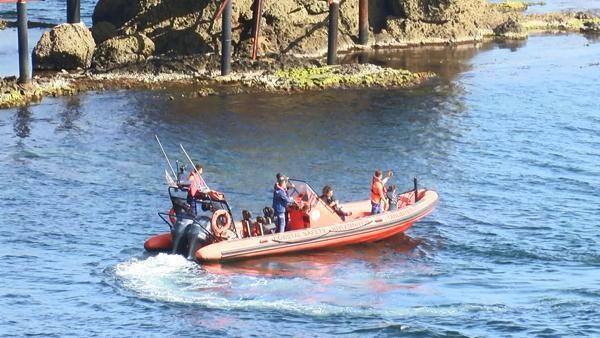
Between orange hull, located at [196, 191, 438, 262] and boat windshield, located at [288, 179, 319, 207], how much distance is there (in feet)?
Answer: 3.14

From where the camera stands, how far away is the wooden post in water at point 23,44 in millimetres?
47875

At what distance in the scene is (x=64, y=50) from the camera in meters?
52.5

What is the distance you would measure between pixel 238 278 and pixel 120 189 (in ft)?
32.5

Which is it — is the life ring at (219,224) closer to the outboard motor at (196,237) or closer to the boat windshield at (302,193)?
the outboard motor at (196,237)

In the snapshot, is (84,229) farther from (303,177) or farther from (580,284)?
(580,284)

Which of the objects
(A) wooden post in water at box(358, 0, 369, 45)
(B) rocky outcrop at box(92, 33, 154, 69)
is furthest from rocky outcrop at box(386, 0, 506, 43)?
(B) rocky outcrop at box(92, 33, 154, 69)

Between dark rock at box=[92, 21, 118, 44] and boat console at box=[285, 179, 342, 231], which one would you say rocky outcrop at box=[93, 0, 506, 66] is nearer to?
dark rock at box=[92, 21, 118, 44]

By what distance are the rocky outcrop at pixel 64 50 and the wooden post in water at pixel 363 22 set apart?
47.1ft

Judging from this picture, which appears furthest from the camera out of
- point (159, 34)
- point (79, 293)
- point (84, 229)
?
point (159, 34)

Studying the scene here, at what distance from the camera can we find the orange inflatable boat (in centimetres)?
2970

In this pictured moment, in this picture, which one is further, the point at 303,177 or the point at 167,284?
the point at 303,177

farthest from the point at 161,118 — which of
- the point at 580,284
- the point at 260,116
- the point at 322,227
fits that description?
the point at 580,284

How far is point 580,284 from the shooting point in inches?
1124

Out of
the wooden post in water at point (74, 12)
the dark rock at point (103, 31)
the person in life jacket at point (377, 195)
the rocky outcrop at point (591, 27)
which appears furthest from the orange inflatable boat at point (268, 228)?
the rocky outcrop at point (591, 27)
